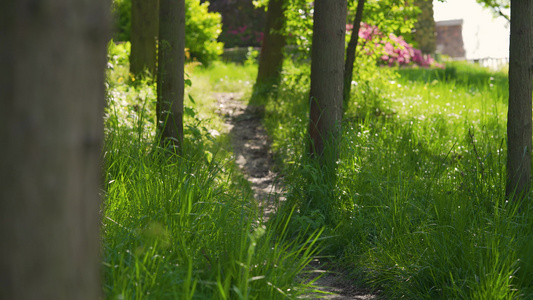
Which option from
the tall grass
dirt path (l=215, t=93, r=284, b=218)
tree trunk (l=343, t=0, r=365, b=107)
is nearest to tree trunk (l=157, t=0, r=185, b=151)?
dirt path (l=215, t=93, r=284, b=218)

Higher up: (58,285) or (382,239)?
(58,285)

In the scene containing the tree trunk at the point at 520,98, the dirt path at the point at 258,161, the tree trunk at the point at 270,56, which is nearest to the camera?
the dirt path at the point at 258,161

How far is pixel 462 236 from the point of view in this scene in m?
3.19

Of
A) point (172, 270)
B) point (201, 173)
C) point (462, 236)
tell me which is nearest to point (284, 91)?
point (201, 173)

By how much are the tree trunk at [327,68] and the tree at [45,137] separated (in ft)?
13.0

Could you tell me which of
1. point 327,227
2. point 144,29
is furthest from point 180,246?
point 144,29

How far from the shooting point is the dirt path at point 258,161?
3.61 metres

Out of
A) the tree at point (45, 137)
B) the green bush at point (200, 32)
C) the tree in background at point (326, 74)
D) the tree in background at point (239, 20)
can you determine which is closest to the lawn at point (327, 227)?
the tree in background at point (326, 74)

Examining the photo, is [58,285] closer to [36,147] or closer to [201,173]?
[36,147]

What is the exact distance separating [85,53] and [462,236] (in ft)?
8.59

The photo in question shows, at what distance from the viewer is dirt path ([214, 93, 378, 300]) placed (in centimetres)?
361

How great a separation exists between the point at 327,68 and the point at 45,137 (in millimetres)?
4235

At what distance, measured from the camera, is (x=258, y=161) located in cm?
726

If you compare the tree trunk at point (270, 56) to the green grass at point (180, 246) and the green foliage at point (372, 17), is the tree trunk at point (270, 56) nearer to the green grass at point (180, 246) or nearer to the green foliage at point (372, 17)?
the green foliage at point (372, 17)
